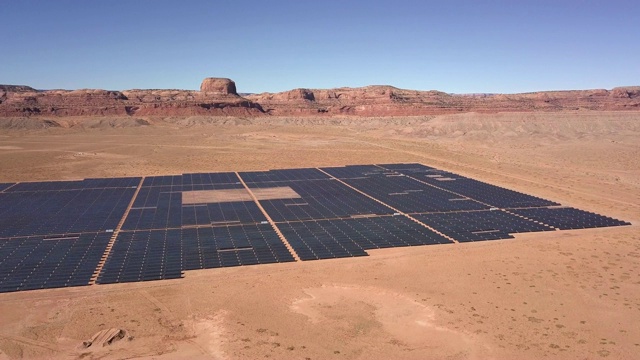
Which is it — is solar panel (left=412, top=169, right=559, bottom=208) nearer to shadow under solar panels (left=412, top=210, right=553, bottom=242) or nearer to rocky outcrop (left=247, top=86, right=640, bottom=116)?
shadow under solar panels (left=412, top=210, right=553, bottom=242)

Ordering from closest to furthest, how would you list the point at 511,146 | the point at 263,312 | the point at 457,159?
the point at 263,312, the point at 457,159, the point at 511,146

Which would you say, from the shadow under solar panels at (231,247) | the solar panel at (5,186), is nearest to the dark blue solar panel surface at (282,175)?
the shadow under solar panels at (231,247)

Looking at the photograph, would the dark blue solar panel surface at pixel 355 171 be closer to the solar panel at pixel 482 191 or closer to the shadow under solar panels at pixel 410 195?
the shadow under solar panels at pixel 410 195

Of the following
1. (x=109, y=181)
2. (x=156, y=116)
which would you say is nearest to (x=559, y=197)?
(x=109, y=181)

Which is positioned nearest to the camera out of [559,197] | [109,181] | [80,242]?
[80,242]

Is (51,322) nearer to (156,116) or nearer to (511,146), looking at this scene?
(511,146)

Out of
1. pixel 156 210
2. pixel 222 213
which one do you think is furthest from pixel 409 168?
pixel 156 210

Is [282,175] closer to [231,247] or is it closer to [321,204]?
[321,204]
